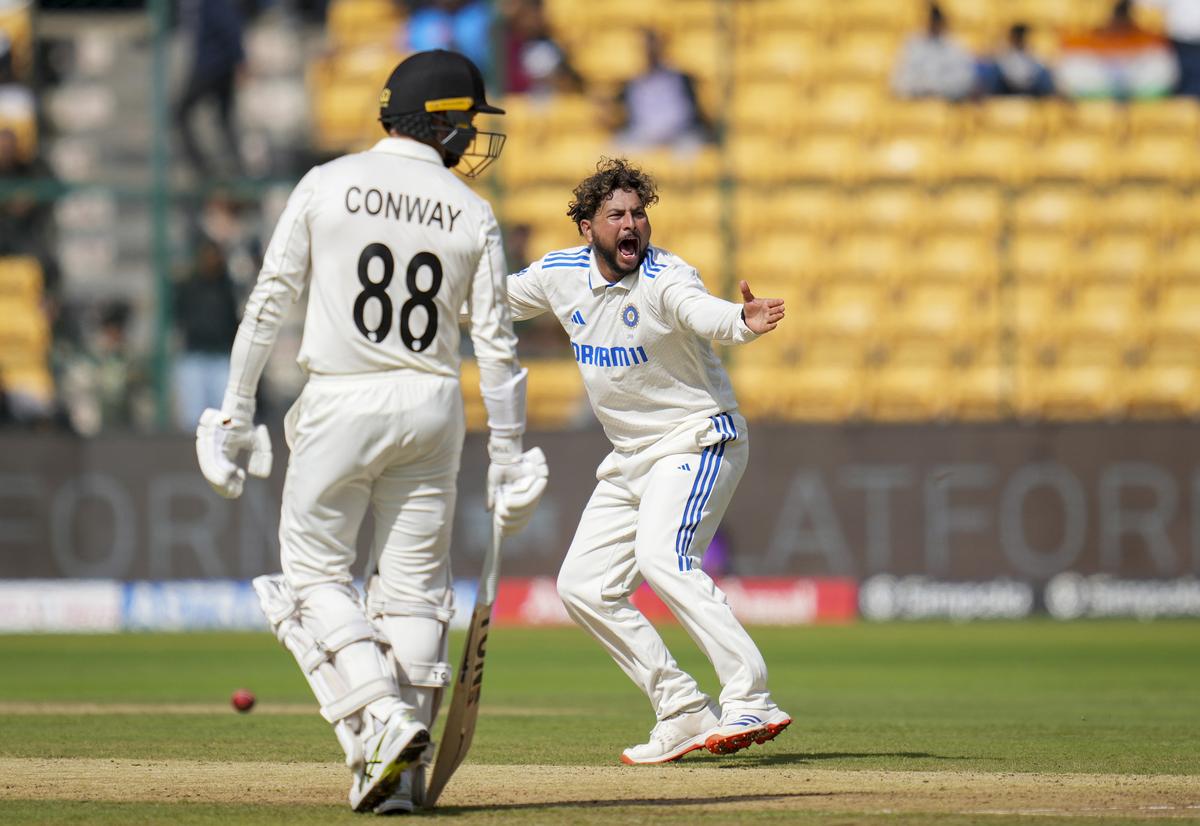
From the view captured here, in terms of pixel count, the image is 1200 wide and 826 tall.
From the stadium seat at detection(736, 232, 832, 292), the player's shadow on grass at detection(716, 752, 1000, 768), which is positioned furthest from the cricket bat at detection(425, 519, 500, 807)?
the stadium seat at detection(736, 232, 832, 292)

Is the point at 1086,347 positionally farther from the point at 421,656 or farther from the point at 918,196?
the point at 421,656

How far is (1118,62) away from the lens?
17.3 metres

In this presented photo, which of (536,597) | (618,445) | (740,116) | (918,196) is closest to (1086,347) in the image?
(918,196)

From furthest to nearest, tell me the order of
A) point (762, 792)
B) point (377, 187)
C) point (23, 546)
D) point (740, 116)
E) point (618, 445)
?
1. point (740, 116)
2. point (23, 546)
3. point (618, 445)
4. point (762, 792)
5. point (377, 187)

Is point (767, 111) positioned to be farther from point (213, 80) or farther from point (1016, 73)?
point (213, 80)

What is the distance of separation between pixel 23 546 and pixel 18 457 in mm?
710

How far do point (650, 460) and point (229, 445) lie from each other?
2.01 meters

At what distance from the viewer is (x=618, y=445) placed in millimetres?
6805

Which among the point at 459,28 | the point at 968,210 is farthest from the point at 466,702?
the point at 459,28

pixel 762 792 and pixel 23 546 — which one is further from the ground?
pixel 762 792

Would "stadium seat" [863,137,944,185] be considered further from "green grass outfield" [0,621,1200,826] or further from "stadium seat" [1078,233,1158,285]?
"green grass outfield" [0,621,1200,826]

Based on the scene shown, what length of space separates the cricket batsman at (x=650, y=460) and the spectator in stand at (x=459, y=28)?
10.2m

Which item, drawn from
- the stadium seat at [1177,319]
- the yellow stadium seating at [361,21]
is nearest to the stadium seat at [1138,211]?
the stadium seat at [1177,319]

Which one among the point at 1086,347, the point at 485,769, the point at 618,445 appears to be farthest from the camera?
the point at 1086,347
